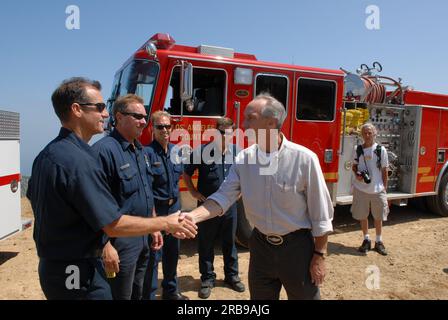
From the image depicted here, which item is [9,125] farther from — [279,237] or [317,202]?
[317,202]

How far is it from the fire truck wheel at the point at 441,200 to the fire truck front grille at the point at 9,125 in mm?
7945

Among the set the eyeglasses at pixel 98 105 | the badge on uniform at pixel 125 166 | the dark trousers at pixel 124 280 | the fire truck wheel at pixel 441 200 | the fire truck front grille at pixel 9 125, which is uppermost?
the eyeglasses at pixel 98 105

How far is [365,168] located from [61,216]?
4571mm

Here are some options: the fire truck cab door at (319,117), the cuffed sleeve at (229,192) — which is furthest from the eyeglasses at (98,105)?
the fire truck cab door at (319,117)

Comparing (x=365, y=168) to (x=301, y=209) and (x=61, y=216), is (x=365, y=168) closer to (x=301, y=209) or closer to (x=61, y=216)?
(x=301, y=209)

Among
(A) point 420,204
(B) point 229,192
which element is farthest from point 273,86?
(A) point 420,204

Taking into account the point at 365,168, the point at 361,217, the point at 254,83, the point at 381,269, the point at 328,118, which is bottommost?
the point at 381,269

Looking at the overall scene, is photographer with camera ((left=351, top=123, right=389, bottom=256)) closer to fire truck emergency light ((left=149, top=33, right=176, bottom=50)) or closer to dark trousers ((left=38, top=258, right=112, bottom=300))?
fire truck emergency light ((left=149, top=33, right=176, bottom=50))

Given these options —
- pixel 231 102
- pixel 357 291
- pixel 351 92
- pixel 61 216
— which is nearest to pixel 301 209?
pixel 61 216

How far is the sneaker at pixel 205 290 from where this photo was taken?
3742 mm

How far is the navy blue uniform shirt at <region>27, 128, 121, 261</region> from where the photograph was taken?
1.67 m

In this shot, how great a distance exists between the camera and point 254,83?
4.99m

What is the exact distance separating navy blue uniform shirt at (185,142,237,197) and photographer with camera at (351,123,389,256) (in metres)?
2.31

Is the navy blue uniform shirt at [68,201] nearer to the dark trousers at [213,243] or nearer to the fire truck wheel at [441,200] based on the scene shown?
the dark trousers at [213,243]
